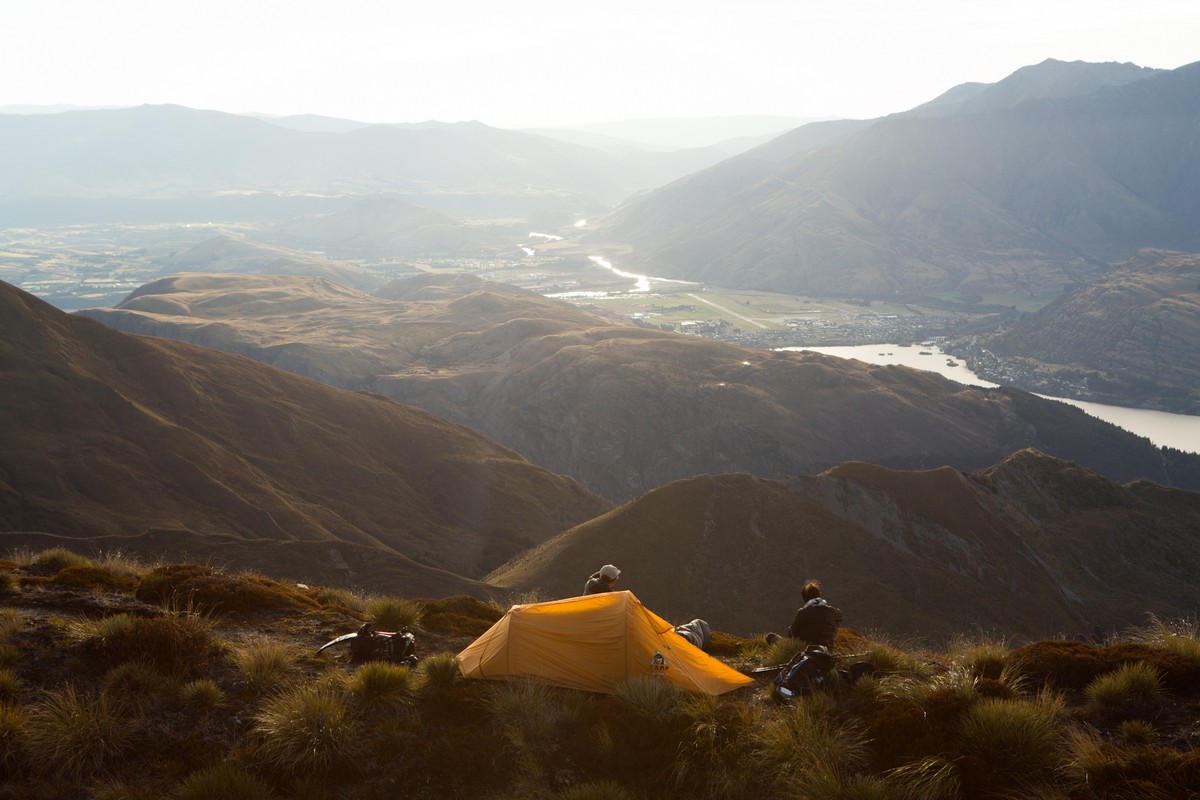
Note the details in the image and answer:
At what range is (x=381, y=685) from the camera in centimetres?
1207

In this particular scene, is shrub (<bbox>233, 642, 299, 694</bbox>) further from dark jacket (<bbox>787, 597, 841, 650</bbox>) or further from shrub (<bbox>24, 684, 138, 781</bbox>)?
dark jacket (<bbox>787, 597, 841, 650</bbox>)

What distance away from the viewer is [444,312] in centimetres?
16838

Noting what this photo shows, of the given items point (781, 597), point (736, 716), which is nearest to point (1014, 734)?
point (736, 716)

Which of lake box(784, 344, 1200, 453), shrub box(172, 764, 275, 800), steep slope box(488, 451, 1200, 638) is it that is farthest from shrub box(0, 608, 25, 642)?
lake box(784, 344, 1200, 453)

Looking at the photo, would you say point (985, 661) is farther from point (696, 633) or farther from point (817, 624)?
point (696, 633)

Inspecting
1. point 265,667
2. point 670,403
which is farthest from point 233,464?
point 670,403

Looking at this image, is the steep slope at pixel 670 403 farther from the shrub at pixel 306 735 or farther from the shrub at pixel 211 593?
the shrub at pixel 306 735

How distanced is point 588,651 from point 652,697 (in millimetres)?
1679

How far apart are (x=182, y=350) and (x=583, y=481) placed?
168ft

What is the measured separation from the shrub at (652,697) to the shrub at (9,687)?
351 inches

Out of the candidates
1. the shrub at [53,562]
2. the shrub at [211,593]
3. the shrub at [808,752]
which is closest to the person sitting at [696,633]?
the shrub at [808,752]

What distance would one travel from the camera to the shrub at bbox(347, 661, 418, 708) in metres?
11.9

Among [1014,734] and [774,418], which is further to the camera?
[774,418]

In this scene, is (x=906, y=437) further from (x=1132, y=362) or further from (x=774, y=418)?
(x=1132, y=362)
